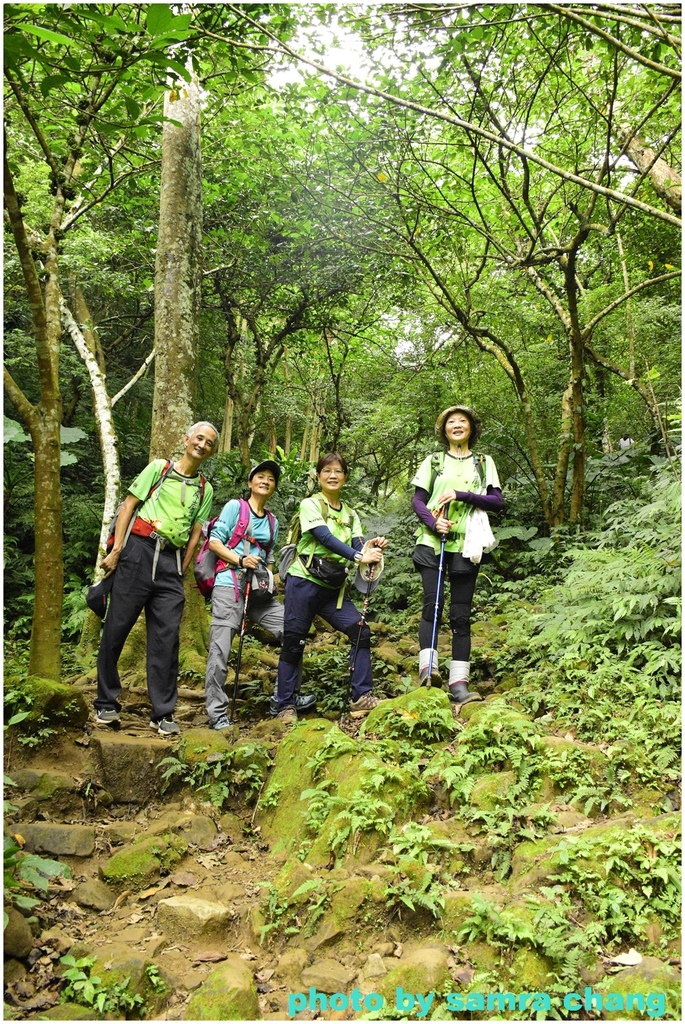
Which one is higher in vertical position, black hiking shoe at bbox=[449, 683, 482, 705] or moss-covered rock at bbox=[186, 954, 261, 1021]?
black hiking shoe at bbox=[449, 683, 482, 705]

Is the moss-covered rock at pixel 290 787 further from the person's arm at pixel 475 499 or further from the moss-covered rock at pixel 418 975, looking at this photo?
the person's arm at pixel 475 499

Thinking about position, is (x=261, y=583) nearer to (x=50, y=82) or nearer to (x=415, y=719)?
(x=415, y=719)

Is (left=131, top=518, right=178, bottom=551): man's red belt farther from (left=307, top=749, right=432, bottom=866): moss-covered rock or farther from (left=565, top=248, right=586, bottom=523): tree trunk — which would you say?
(left=565, top=248, right=586, bottom=523): tree trunk

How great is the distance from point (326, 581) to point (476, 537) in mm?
1279

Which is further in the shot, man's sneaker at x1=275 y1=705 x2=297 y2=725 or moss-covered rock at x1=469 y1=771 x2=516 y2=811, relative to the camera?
man's sneaker at x1=275 y1=705 x2=297 y2=725

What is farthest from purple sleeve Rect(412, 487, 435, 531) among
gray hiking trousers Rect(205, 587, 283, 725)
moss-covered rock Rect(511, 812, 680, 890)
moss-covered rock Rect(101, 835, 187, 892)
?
moss-covered rock Rect(101, 835, 187, 892)

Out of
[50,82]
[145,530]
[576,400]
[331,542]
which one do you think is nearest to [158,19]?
[50,82]

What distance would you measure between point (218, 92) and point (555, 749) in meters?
9.59

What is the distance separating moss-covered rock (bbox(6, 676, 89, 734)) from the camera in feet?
15.4

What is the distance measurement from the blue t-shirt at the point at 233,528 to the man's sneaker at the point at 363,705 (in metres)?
1.41

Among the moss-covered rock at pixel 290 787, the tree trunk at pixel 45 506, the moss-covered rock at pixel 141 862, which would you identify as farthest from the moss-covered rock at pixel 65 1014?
the tree trunk at pixel 45 506

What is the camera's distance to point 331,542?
5211mm

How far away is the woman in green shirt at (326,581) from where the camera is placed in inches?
209

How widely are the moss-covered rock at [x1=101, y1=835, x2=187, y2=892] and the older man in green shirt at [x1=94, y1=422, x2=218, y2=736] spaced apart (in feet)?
3.65
